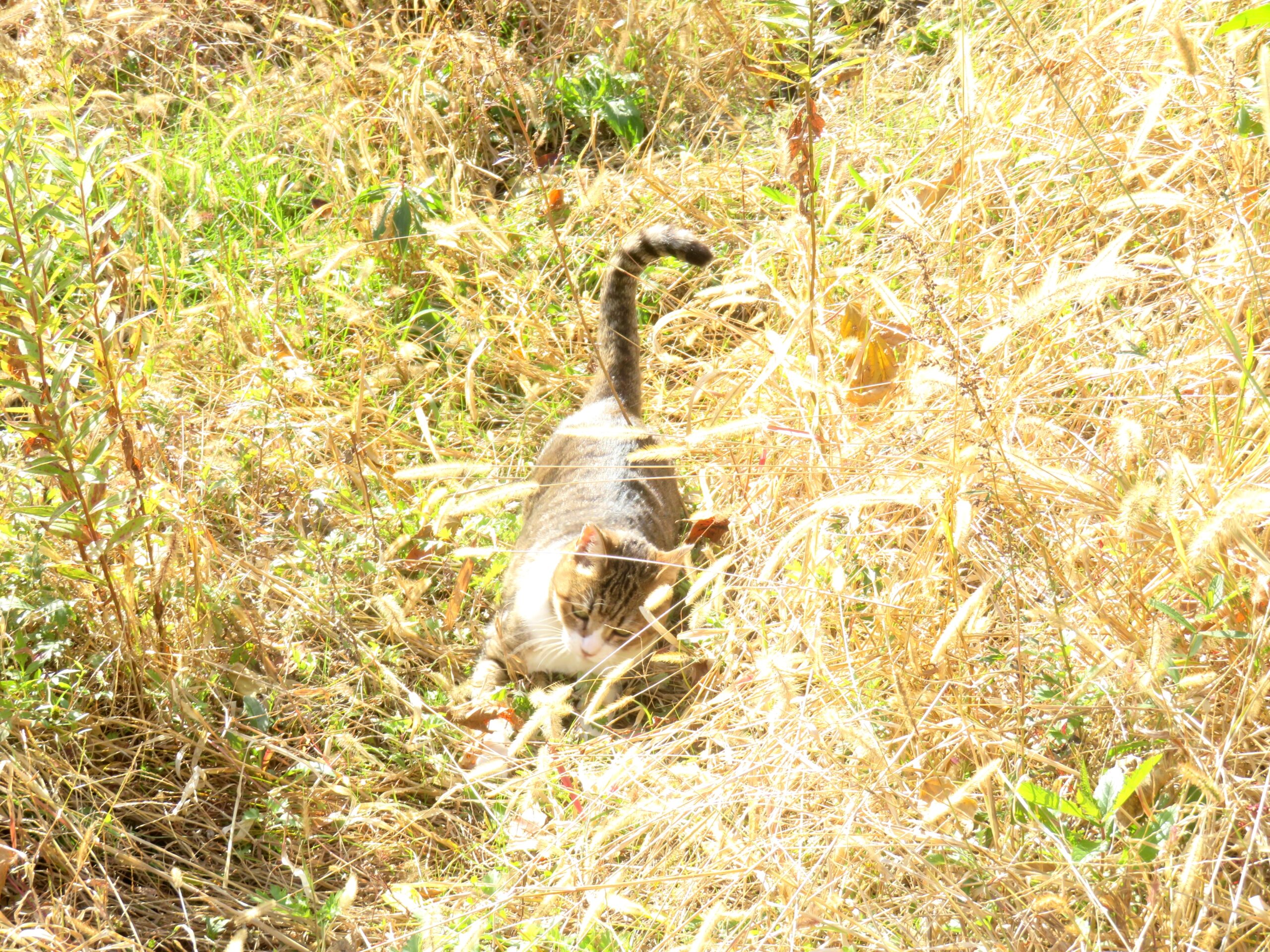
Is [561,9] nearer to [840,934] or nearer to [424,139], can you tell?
[424,139]

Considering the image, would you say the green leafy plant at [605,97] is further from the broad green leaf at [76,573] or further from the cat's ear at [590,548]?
A: the broad green leaf at [76,573]

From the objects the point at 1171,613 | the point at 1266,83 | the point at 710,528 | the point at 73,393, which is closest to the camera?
the point at 1266,83

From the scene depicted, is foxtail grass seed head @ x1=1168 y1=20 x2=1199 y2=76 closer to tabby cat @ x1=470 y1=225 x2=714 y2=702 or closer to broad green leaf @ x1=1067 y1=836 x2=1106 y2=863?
tabby cat @ x1=470 y1=225 x2=714 y2=702

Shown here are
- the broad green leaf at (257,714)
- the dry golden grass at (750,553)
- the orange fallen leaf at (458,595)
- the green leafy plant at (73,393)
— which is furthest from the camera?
the orange fallen leaf at (458,595)

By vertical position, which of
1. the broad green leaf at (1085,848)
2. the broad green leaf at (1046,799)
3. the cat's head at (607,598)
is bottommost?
the cat's head at (607,598)

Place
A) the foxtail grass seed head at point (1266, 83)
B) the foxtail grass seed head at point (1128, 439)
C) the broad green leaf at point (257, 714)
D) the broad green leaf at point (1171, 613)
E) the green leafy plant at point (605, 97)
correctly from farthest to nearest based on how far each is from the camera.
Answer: the green leafy plant at point (605, 97) < the broad green leaf at point (257, 714) < the foxtail grass seed head at point (1128, 439) < the broad green leaf at point (1171, 613) < the foxtail grass seed head at point (1266, 83)

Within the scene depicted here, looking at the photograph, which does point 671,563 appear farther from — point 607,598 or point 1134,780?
point 1134,780

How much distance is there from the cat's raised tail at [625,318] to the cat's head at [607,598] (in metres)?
0.43

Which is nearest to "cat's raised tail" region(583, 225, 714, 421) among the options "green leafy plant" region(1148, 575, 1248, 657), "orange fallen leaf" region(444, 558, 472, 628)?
"orange fallen leaf" region(444, 558, 472, 628)

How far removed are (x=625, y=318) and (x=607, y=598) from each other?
83cm

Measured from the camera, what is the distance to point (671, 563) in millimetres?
2771

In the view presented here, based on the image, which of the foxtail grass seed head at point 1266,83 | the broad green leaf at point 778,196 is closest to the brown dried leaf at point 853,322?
the broad green leaf at point 778,196

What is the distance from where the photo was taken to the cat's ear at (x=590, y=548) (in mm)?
2766

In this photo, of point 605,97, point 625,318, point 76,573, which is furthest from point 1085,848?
point 605,97
